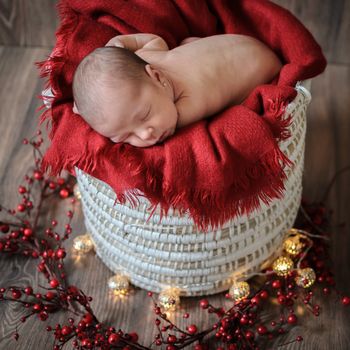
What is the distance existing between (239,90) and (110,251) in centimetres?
40

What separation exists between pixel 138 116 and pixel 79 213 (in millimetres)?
459

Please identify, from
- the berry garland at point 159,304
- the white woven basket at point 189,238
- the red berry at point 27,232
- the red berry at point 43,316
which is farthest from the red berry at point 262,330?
the red berry at point 27,232

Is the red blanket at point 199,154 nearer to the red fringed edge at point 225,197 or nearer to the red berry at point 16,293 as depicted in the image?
the red fringed edge at point 225,197

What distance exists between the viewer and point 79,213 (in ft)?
4.30

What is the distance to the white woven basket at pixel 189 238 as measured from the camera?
99 centimetres

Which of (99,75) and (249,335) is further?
(249,335)

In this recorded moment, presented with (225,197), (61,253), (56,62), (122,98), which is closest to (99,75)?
(122,98)

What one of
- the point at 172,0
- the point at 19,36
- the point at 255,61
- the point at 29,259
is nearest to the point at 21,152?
the point at 29,259

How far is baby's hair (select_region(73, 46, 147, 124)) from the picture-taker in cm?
90

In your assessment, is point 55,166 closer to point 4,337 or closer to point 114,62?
point 114,62

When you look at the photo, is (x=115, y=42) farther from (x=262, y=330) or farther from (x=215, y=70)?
(x=262, y=330)

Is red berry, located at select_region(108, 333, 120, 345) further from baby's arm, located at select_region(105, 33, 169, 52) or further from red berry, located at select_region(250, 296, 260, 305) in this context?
baby's arm, located at select_region(105, 33, 169, 52)

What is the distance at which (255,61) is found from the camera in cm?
108

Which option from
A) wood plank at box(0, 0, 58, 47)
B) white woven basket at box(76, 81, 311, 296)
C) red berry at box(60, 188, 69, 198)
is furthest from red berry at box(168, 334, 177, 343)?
wood plank at box(0, 0, 58, 47)
